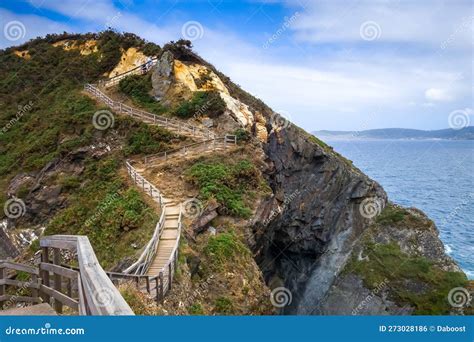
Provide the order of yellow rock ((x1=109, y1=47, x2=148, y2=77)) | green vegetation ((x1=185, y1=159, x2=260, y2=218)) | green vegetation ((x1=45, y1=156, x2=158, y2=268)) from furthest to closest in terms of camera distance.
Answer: yellow rock ((x1=109, y1=47, x2=148, y2=77)) < green vegetation ((x1=185, y1=159, x2=260, y2=218)) < green vegetation ((x1=45, y1=156, x2=158, y2=268))

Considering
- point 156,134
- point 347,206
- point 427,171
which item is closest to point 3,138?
point 156,134

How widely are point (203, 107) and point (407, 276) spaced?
19.2 metres

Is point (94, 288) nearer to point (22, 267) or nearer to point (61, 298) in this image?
point (61, 298)

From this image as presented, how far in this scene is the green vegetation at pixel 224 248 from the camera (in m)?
18.8

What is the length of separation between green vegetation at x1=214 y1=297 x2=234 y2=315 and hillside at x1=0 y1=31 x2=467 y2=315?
0.08 metres

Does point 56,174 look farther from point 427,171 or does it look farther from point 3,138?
point 427,171

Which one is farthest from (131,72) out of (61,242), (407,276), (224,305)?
(61,242)

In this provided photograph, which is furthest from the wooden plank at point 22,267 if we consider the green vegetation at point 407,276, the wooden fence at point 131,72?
the wooden fence at point 131,72

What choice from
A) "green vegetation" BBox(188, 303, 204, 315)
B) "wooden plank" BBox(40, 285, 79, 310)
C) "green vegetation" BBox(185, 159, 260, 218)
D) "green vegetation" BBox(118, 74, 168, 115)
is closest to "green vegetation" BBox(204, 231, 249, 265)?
"green vegetation" BBox(185, 159, 260, 218)

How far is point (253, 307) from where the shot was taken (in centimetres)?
1759

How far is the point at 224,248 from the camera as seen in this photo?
19469 millimetres

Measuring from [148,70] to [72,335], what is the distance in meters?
37.7

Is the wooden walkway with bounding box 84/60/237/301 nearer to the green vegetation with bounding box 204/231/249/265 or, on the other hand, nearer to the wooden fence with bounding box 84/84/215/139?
the wooden fence with bounding box 84/84/215/139

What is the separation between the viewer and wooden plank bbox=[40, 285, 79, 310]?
6.45m
